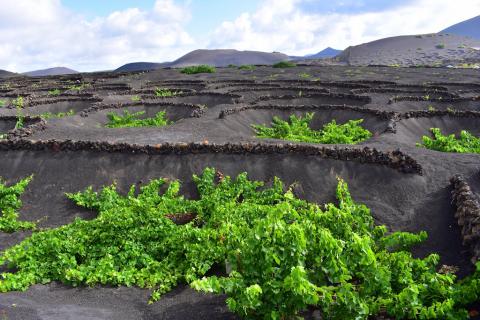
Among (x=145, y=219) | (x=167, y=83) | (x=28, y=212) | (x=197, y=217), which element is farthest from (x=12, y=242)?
(x=167, y=83)

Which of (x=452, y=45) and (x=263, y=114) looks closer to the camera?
(x=263, y=114)

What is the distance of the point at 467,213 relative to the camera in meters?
11.5

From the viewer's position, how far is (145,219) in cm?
1235

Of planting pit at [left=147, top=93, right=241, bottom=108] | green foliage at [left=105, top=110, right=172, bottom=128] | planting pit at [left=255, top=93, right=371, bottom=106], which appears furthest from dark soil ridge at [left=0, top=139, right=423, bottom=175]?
planting pit at [left=147, top=93, right=241, bottom=108]

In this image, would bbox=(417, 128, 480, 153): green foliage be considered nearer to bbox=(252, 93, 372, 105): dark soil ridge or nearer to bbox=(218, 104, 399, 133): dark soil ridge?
bbox=(218, 104, 399, 133): dark soil ridge

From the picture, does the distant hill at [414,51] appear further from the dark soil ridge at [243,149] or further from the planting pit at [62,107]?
the dark soil ridge at [243,149]

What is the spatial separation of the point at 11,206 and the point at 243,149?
8894 mm

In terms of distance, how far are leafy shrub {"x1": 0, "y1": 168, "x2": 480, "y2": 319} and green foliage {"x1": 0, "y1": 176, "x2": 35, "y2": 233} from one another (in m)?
2.04

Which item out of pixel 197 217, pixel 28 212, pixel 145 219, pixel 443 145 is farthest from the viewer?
pixel 443 145

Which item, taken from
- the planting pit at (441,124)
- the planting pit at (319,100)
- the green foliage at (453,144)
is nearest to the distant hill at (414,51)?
the planting pit at (319,100)

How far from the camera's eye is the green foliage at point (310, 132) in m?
23.5

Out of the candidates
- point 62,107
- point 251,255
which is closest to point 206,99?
point 62,107

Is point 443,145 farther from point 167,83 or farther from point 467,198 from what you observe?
point 167,83

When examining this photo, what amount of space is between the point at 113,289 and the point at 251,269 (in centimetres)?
434
